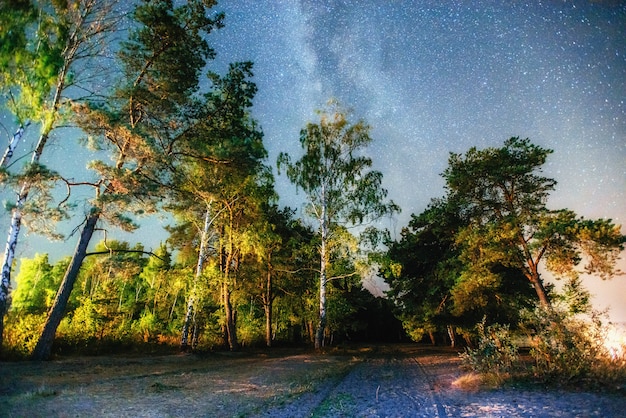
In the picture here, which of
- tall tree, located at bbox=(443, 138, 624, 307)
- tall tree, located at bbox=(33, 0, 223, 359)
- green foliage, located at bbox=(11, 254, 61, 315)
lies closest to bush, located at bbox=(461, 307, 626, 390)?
tall tree, located at bbox=(443, 138, 624, 307)

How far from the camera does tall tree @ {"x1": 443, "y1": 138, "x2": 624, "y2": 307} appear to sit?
47.7ft

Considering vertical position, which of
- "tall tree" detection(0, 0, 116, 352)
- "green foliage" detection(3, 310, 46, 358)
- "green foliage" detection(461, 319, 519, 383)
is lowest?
"green foliage" detection(461, 319, 519, 383)

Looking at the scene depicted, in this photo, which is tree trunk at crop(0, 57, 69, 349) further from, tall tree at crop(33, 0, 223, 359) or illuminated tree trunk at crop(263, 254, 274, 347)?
illuminated tree trunk at crop(263, 254, 274, 347)

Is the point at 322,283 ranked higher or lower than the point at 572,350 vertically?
higher

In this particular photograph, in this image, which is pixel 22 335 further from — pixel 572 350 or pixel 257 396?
pixel 572 350

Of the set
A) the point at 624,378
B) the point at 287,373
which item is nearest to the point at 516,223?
the point at 624,378

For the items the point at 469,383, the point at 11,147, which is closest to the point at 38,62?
the point at 11,147

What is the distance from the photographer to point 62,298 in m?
12.2

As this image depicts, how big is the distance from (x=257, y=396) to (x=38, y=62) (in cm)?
1013

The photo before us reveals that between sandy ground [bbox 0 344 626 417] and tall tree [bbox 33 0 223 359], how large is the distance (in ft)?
15.9

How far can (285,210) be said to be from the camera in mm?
30594

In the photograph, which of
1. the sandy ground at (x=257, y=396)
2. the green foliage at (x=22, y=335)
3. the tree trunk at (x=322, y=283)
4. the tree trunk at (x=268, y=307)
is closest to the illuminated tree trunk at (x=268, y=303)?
the tree trunk at (x=268, y=307)

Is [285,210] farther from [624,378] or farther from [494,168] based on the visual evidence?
[624,378]

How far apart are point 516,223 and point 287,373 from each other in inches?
542
